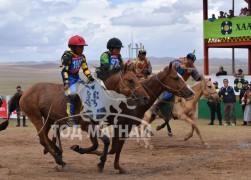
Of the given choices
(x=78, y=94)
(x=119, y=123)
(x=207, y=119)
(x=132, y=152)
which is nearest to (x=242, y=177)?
(x=119, y=123)

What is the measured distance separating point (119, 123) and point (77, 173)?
1258mm

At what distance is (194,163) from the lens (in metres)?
11.8

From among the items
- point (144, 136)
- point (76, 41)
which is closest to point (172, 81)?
point (76, 41)

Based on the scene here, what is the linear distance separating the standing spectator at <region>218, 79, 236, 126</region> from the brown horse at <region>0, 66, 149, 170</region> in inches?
498

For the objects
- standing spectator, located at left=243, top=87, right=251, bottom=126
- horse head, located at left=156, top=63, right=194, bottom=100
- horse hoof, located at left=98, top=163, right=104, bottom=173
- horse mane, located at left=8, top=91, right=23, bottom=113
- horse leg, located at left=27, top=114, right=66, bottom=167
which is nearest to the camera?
horse hoof, located at left=98, top=163, right=104, bottom=173

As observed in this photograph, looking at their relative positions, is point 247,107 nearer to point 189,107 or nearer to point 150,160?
point 189,107

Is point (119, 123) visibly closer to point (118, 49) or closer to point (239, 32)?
point (118, 49)

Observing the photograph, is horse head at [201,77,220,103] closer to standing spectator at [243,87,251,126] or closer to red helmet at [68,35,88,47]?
red helmet at [68,35,88,47]

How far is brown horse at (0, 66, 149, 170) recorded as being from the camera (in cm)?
1036

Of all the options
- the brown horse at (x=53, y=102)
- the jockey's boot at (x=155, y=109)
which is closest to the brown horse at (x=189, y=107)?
the jockey's boot at (x=155, y=109)

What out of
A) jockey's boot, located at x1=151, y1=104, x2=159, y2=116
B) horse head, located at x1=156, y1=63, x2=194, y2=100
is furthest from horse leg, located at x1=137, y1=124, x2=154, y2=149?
horse head, located at x1=156, y1=63, x2=194, y2=100

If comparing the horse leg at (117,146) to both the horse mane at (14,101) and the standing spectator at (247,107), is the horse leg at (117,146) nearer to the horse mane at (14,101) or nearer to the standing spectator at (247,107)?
the horse mane at (14,101)

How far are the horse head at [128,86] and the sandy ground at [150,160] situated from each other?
4.73ft

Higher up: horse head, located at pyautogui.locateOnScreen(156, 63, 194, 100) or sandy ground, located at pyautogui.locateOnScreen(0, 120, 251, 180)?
horse head, located at pyautogui.locateOnScreen(156, 63, 194, 100)
